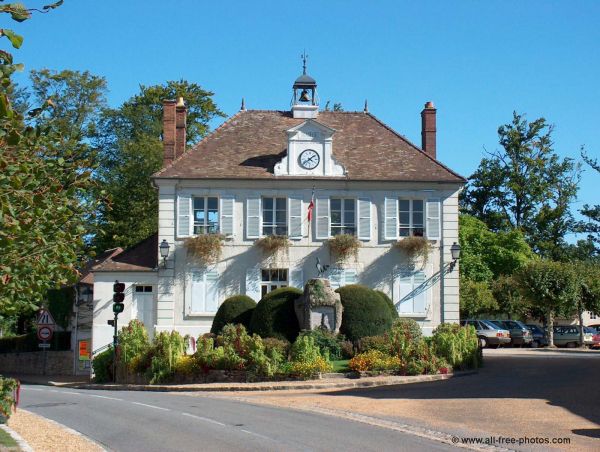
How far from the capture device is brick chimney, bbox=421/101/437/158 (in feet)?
120

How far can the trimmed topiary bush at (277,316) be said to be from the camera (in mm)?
28891

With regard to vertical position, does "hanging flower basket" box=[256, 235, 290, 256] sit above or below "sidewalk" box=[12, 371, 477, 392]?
above

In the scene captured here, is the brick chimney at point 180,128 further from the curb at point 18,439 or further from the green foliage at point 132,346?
the curb at point 18,439

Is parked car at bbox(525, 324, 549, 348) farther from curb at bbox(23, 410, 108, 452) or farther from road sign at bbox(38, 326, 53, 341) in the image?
curb at bbox(23, 410, 108, 452)

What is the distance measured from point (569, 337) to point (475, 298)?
633cm

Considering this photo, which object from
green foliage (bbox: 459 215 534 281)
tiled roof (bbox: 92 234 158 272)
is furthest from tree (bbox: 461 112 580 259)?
tiled roof (bbox: 92 234 158 272)

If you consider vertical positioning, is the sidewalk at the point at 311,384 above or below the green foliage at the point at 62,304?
below

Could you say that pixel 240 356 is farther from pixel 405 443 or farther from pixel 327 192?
pixel 405 443

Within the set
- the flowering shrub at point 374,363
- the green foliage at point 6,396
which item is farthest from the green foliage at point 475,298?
the green foliage at point 6,396

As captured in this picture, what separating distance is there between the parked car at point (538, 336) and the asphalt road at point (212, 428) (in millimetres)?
27738

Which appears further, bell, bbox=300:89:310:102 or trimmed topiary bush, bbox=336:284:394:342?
bell, bbox=300:89:310:102

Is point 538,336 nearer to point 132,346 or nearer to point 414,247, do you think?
point 414,247

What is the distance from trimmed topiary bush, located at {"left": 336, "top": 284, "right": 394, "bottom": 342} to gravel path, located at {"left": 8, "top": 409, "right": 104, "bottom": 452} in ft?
43.3

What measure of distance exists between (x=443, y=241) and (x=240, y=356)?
11145 millimetres
